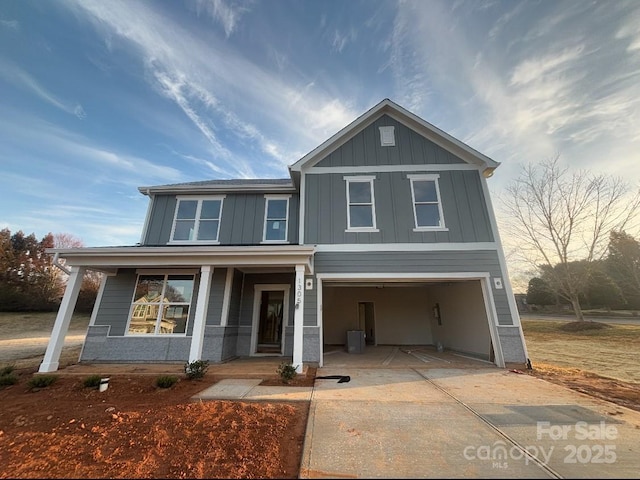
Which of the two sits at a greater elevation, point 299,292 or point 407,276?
point 407,276

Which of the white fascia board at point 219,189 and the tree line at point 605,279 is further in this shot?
the tree line at point 605,279

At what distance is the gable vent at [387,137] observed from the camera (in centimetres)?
902

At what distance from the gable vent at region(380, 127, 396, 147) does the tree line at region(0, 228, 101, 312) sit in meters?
26.9

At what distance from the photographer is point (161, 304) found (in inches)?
313

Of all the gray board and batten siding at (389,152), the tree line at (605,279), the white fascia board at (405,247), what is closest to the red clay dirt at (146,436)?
the white fascia board at (405,247)

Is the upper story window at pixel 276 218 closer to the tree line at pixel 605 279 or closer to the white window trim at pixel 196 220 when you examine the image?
the white window trim at pixel 196 220

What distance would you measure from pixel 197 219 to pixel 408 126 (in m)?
8.66

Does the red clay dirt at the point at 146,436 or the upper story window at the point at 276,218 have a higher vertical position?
the upper story window at the point at 276,218

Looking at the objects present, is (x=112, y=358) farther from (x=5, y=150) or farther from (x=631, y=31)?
(x=631, y=31)

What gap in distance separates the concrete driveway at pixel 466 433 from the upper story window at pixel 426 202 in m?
4.63

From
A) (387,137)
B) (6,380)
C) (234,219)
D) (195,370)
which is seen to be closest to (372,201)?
(387,137)

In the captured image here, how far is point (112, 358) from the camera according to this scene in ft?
24.5

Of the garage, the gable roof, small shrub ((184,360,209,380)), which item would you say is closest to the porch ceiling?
small shrub ((184,360,209,380))

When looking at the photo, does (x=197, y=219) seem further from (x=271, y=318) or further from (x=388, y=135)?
(x=388, y=135)
